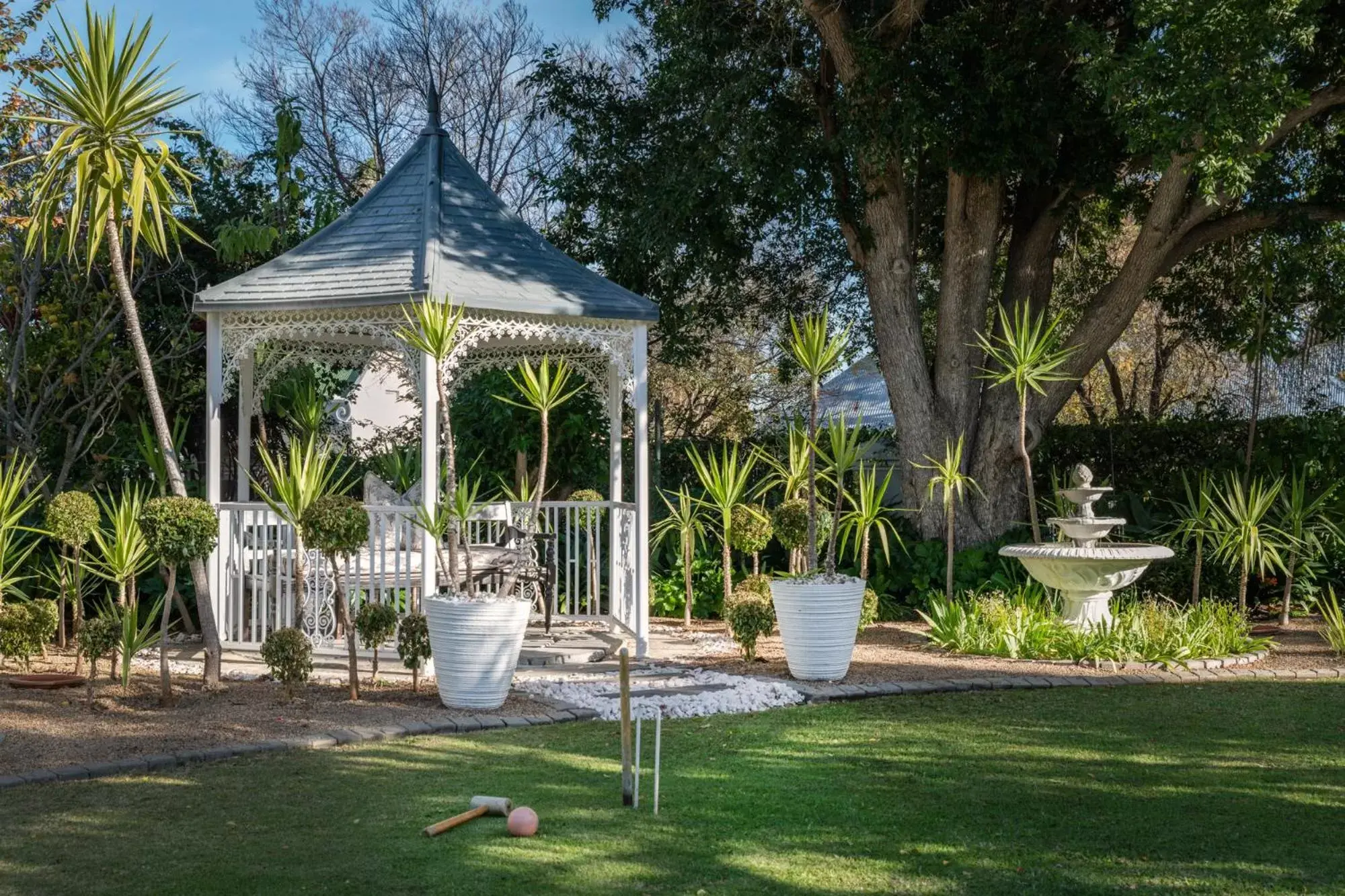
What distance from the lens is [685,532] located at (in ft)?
37.4

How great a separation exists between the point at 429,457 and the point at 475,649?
1.76 meters

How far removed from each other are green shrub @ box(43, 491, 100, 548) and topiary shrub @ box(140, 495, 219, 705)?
97 cm

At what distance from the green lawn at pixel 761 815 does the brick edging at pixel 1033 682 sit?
2.72 feet

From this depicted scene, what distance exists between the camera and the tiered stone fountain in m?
9.43

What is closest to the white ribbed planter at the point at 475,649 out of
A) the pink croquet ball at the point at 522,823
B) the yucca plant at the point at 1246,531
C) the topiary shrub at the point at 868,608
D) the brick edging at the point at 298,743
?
the brick edging at the point at 298,743

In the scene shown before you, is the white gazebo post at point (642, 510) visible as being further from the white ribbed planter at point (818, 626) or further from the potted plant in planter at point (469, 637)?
the potted plant in planter at point (469, 637)

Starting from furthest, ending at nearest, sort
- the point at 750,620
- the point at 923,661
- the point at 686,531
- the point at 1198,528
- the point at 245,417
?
1. the point at 686,531
2. the point at 1198,528
3. the point at 245,417
4. the point at 923,661
5. the point at 750,620

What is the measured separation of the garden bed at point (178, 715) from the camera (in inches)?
244

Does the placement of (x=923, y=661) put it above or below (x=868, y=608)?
below

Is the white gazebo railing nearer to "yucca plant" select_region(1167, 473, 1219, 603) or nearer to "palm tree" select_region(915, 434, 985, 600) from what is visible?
"palm tree" select_region(915, 434, 985, 600)

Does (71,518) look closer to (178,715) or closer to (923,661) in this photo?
(178,715)

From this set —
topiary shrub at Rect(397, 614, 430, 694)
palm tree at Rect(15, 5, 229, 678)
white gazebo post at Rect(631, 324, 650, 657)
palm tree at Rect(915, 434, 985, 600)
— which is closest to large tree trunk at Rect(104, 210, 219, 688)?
palm tree at Rect(15, 5, 229, 678)

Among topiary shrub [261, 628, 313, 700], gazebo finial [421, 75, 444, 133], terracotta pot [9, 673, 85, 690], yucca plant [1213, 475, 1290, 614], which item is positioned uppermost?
gazebo finial [421, 75, 444, 133]

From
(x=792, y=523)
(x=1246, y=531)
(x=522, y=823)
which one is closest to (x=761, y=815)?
(x=522, y=823)
